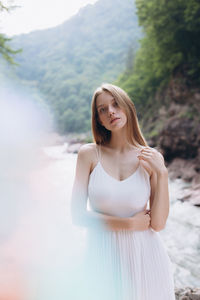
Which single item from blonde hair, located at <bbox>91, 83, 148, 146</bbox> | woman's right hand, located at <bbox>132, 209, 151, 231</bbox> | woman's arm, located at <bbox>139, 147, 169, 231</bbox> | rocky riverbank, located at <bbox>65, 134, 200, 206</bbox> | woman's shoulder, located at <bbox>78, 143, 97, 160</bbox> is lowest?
rocky riverbank, located at <bbox>65, 134, 200, 206</bbox>

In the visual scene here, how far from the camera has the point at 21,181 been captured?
1228 cm

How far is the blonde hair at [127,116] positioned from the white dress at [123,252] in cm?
22

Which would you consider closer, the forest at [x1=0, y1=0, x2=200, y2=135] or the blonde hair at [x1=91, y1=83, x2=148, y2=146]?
the blonde hair at [x1=91, y1=83, x2=148, y2=146]

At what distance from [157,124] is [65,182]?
691 cm

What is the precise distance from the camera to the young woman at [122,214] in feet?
3.71

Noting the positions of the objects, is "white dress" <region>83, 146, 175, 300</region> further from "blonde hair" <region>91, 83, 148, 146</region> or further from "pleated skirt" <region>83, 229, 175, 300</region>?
"blonde hair" <region>91, 83, 148, 146</region>

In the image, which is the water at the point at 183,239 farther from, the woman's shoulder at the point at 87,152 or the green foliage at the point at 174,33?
the green foliage at the point at 174,33

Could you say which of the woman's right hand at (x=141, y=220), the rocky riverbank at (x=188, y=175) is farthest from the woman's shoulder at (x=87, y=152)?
the rocky riverbank at (x=188, y=175)

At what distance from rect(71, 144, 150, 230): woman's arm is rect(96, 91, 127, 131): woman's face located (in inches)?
6.5

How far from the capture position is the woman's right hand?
113 cm

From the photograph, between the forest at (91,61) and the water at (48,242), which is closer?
the water at (48,242)

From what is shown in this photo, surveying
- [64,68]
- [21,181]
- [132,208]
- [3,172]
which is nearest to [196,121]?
[21,181]

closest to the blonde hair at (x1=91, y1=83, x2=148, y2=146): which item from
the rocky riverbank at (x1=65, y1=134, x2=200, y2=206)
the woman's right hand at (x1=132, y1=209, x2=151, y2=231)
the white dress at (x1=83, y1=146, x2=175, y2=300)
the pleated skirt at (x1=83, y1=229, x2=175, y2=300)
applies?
the white dress at (x1=83, y1=146, x2=175, y2=300)

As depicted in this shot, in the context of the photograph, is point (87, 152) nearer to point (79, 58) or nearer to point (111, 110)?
point (111, 110)
